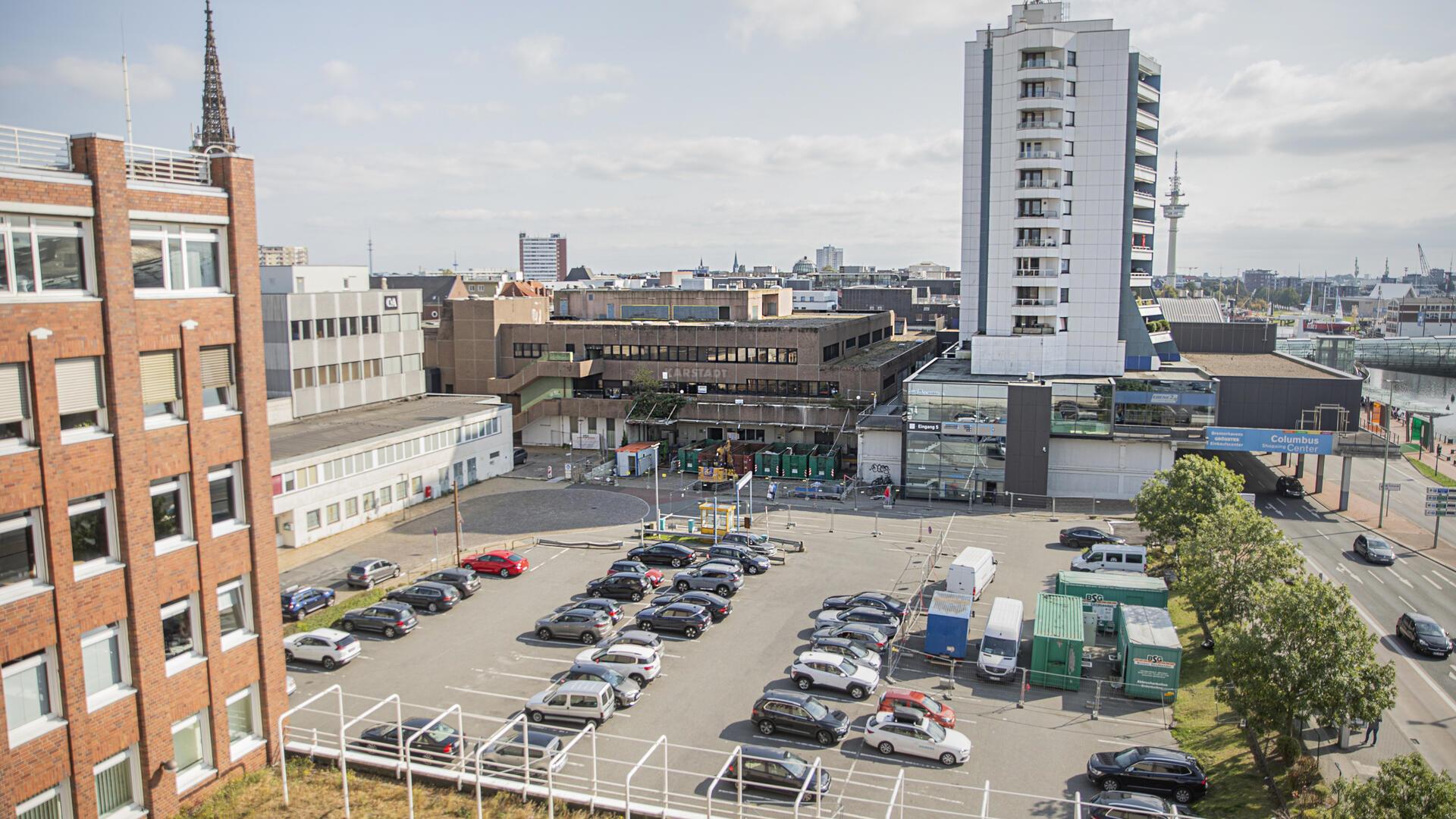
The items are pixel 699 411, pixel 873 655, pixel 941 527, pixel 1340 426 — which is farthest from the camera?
A: pixel 699 411

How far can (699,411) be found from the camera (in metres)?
68.4

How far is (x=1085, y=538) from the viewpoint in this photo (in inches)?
1807

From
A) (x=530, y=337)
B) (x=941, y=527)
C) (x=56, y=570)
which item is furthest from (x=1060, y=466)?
(x=56, y=570)

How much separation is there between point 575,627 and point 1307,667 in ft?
75.0

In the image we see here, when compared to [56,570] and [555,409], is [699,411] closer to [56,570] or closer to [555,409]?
[555,409]

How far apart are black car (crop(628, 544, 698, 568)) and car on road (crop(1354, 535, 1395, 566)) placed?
31541 mm

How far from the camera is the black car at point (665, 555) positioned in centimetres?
4306

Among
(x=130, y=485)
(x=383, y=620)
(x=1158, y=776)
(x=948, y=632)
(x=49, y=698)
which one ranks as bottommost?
(x=1158, y=776)

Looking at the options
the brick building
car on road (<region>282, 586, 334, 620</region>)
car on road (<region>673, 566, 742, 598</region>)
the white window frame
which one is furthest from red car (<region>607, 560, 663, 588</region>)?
the white window frame

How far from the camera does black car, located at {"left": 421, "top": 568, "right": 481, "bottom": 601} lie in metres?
38.8

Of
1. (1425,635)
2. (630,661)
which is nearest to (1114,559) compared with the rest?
(1425,635)

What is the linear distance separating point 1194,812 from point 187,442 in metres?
24.4

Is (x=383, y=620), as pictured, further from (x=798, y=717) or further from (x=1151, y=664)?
(x=1151, y=664)

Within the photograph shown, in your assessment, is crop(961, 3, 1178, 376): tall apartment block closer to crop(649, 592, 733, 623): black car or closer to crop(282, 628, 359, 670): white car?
crop(649, 592, 733, 623): black car
